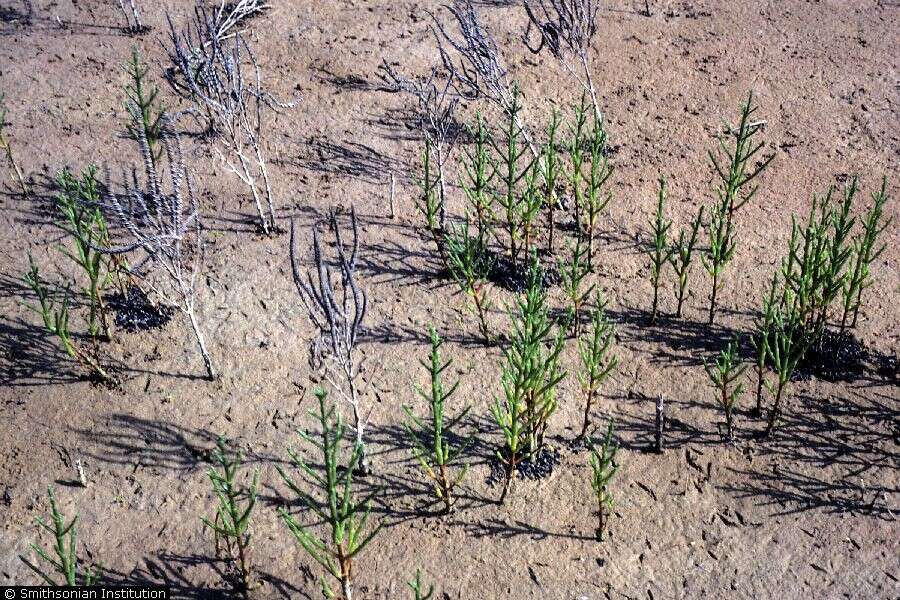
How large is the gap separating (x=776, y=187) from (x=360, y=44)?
4056 millimetres

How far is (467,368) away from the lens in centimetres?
518

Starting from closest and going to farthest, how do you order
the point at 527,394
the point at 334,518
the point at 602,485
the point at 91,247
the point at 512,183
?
the point at 334,518 < the point at 602,485 < the point at 527,394 < the point at 91,247 < the point at 512,183

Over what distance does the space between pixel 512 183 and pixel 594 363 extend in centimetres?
154

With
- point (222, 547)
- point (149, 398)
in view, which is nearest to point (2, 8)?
point (149, 398)

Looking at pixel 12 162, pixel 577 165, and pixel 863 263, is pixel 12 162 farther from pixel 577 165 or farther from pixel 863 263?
pixel 863 263

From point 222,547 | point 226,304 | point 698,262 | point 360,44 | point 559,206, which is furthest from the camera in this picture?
point 360,44

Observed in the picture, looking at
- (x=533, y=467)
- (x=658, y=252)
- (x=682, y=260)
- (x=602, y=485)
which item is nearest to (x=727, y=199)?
(x=682, y=260)

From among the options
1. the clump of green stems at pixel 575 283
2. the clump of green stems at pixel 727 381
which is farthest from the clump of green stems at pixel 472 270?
the clump of green stems at pixel 727 381

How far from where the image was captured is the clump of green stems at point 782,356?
4.59 m

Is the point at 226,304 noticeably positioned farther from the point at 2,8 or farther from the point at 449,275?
the point at 2,8

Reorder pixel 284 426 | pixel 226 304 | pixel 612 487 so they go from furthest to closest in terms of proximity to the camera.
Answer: pixel 226 304, pixel 284 426, pixel 612 487

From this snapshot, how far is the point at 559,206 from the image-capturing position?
21.1 feet

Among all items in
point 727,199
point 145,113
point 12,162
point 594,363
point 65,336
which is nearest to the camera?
point 594,363

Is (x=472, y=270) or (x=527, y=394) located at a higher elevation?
(x=472, y=270)
